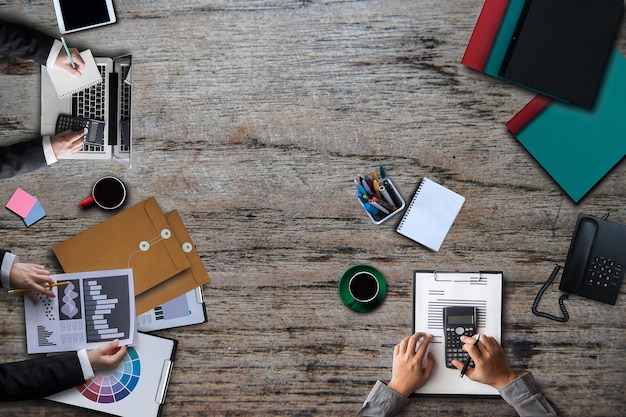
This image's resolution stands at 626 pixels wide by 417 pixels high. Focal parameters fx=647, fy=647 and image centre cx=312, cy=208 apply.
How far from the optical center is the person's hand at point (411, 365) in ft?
5.62

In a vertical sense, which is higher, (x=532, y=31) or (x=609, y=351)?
(x=532, y=31)

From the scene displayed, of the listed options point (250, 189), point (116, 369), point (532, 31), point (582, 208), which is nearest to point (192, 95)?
point (250, 189)

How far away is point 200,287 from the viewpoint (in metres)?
1.76

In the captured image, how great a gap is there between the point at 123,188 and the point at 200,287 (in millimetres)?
339

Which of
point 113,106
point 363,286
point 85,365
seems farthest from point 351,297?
point 113,106

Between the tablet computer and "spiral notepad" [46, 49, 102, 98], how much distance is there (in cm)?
8

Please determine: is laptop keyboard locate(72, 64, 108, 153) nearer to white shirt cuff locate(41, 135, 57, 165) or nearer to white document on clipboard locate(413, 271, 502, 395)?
white shirt cuff locate(41, 135, 57, 165)

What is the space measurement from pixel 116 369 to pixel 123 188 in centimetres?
49

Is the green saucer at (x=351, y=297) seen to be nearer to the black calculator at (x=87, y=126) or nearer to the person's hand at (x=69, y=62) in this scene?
the black calculator at (x=87, y=126)

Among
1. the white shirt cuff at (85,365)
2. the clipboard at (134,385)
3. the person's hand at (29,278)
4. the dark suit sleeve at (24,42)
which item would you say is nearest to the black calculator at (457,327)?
the clipboard at (134,385)

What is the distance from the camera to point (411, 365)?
171cm

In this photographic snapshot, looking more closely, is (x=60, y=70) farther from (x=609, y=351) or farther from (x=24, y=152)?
(x=609, y=351)

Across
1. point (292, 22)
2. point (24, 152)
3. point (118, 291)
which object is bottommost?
point (118, 291)

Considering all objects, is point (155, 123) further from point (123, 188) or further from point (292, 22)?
point (292, 22)
